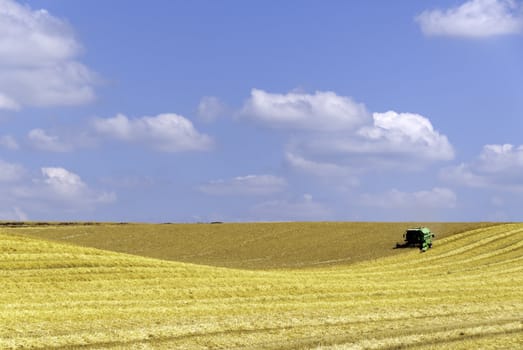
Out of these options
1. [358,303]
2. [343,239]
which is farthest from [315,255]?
[358,303]

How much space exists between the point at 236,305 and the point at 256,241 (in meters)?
46.5

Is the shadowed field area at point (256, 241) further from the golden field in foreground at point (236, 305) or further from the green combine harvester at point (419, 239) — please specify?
the golden field in foreground at point (236, 305)

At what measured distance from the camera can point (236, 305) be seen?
99.2 ft

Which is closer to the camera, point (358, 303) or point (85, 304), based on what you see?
point (85, 304)

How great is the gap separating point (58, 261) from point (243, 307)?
15255mm

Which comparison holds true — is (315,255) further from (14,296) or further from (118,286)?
(14,296)

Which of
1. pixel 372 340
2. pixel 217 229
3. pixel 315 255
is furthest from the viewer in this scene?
pixel 217 229

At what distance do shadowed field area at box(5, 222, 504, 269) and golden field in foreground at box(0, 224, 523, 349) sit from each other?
1228 centimetres

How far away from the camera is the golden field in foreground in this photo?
2294 centimetres

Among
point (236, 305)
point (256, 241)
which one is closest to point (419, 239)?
point (256, 241)

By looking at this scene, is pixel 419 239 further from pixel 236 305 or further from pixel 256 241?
pixel 236 305

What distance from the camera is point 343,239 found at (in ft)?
244

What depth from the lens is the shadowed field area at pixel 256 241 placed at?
6431cm

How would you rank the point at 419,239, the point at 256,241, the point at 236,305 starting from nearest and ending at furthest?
the point at 236,305
the point at 419,239
the point at 256,241
